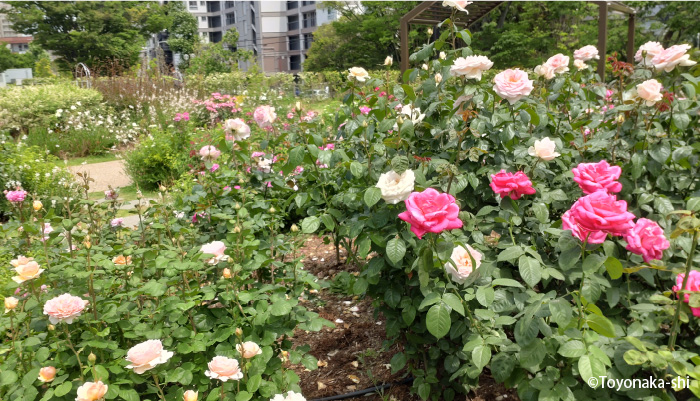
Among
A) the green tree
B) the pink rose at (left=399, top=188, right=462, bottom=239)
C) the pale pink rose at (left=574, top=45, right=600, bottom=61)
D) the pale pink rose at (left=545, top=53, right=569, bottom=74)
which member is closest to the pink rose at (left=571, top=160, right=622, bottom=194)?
the pink rose at (left=399, top=188, right=462, bottom=239)

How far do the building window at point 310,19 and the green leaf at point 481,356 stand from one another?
4806cm

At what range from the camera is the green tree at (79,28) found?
29391 mm

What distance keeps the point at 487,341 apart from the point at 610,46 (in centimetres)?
1976

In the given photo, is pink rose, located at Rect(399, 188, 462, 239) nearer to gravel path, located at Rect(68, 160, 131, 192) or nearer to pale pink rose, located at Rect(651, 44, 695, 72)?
pale pink rose, located at Rect(651, 44, 695, 72)

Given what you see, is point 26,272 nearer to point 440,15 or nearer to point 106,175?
point 440,15

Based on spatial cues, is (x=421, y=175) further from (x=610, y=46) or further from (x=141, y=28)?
(x=141, y=28)

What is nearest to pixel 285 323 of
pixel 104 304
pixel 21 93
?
pixel 104 304

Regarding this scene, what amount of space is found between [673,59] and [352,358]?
1.75 m

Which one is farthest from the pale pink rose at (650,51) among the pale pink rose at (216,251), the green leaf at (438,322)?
the pale pink rose at (216,251)

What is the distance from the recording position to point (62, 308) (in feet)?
3.98

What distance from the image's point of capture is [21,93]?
355 inches

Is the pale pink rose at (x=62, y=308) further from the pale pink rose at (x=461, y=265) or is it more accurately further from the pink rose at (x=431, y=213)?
the pale pink rose at (x=461, y=265)

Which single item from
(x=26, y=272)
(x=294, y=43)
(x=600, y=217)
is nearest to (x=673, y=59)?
(x=600, y=217)

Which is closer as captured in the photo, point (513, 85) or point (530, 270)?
point (530, 270)
